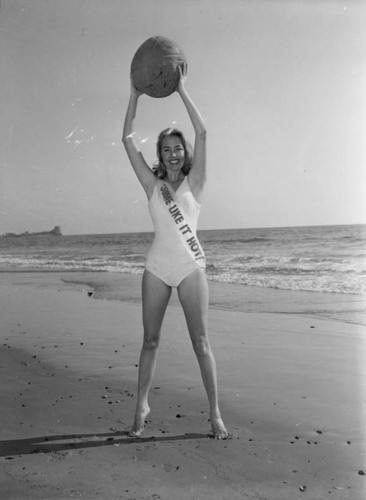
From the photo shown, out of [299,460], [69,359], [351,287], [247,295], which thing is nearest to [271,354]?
[69,359]

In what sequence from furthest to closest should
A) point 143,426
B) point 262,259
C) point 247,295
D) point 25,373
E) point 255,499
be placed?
point 262,259 < point 247,295 < point 25,373 < point 143,426 < point 255,499

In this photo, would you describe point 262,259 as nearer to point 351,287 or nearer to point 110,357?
point 351,287

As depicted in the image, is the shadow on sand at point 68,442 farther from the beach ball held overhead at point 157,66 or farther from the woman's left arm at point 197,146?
the beach ball held overhead at point 157,66

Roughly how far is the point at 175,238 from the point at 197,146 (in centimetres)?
59

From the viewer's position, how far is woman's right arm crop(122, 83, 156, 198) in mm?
3318

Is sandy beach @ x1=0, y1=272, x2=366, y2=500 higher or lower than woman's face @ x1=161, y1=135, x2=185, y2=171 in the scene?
lower

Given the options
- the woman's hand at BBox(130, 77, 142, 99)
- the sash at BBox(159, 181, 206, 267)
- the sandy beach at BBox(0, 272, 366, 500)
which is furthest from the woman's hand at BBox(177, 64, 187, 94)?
the sandy beach at BBox(0, 272, 366, 500)

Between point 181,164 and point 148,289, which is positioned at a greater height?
point 181,164

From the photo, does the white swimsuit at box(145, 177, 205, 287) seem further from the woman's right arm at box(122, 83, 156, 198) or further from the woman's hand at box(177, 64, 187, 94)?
the woman's hand at box(177, 64, 187, 94)

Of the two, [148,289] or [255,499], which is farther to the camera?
[148,289]

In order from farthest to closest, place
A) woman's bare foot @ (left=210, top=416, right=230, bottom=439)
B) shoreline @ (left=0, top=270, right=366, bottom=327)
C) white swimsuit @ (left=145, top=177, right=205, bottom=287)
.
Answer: shoreline @ (left=0, top=270, right=366, bottom=327), white swimsuit @ (left=145, top=177, right=205, bottom=287), woman's bare foot @ (left=210, top=416, right=230, bottom=439)

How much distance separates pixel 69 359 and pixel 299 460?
109 inches

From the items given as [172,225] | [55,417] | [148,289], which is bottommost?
[55,417]

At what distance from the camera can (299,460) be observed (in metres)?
2.76
